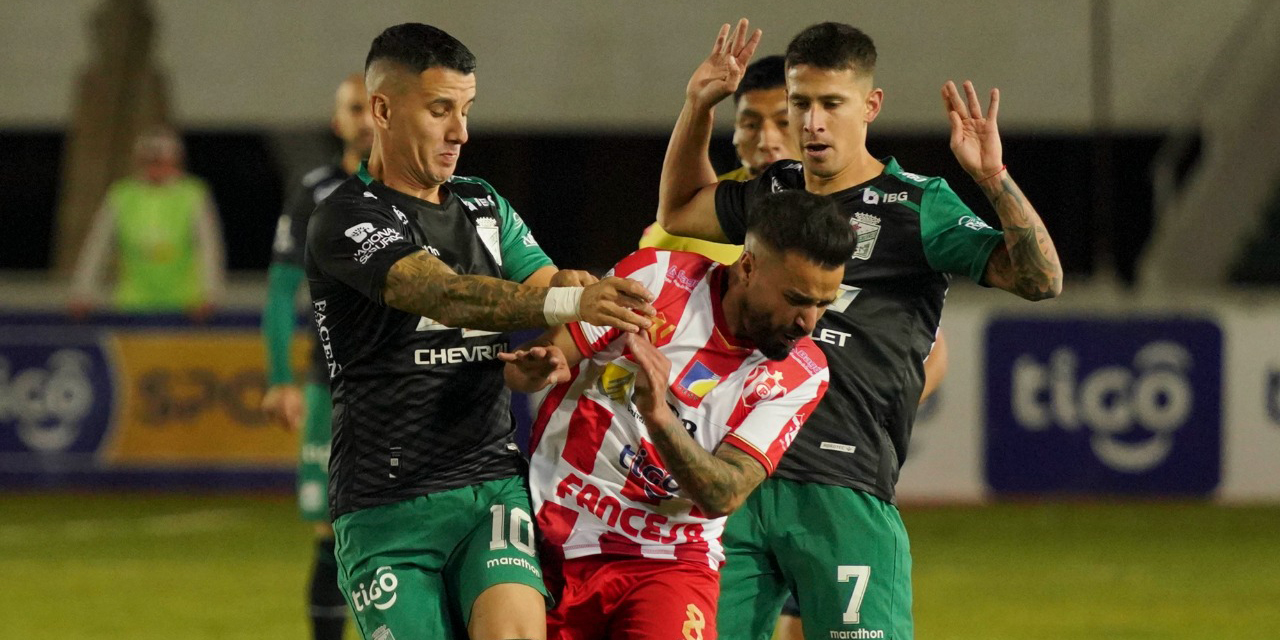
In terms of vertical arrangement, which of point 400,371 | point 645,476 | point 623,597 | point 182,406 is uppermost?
point 400,371

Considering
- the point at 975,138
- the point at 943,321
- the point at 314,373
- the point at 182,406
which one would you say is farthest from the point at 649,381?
the point at 182,406

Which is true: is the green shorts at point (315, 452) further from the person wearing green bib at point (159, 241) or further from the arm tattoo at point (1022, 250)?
the person wearing green bib at point (159, 241)

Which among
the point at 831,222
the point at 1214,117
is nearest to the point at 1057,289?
the point at 831,222

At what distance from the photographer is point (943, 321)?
38.1ft

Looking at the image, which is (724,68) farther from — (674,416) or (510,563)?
(510,563)

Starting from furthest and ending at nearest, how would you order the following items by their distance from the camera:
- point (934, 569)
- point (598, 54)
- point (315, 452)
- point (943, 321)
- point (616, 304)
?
point (598, 54) < point (943, 321) < point (934, 569) < point (315, 452) < point (616, 304)

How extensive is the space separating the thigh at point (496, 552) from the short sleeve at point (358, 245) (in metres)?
0.56

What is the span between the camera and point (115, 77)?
15172mm

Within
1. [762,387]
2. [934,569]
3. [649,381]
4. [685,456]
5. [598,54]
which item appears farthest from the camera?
[598,54]

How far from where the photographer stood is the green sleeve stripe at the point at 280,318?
6.93 meters

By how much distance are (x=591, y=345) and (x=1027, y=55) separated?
36.2ft

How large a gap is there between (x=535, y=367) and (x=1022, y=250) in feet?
4.05

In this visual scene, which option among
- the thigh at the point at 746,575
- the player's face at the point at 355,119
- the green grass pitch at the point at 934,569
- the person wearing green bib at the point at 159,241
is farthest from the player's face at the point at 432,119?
the person wearing green bib at the point at 159,241

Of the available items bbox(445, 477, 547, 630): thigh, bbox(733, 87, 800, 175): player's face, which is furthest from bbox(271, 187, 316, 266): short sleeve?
bbox(445, 477, 547, 630): thigh
